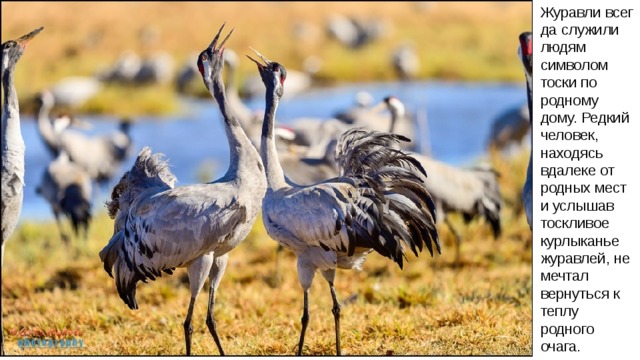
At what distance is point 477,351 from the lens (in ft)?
20.9

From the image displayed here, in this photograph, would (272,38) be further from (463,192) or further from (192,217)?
(192,217)

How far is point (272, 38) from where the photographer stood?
21.0m

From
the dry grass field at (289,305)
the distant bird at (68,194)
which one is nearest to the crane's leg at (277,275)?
the dry grass field at (289,305)

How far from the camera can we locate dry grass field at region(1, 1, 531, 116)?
20.2 m

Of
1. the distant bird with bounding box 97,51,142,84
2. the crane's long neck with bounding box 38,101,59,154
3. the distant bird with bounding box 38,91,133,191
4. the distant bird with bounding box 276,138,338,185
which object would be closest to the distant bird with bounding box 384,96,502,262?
the distant bird with bounding box 276,138,338,185

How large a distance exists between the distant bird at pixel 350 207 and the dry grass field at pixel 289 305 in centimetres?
71

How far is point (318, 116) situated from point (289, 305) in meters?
9.21

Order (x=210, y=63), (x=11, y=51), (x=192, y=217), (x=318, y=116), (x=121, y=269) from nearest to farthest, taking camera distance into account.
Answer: (x=192, y=217)
(x=210, y=63)
(x=121, y=269)
(x=11, y=51)
(x=318, y=116)

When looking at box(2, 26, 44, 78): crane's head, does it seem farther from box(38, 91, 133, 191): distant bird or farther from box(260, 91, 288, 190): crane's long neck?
box(38, 91, 133, 191): distant bird

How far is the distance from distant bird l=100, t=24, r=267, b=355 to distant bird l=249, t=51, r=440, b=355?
174mm

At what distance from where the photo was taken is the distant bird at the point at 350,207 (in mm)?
5836

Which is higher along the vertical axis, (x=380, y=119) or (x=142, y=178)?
(x=380, y=119)

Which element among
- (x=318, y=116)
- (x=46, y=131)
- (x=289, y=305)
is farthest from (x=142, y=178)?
(x=318, y=116)

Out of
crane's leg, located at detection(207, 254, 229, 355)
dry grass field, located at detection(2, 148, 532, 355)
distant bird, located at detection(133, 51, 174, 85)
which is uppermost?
distant bird, located at detection(133, 51, 174, 85)
